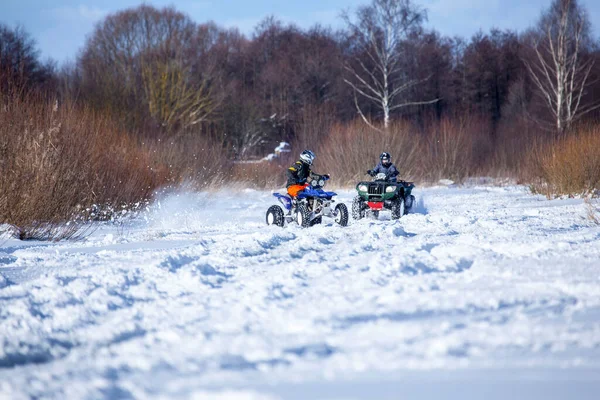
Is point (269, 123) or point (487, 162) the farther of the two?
point (269, 123)

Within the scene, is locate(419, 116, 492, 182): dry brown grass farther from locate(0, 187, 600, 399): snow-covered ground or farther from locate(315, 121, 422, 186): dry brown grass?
locate(0, 187, 600, 399): snow-covered ground

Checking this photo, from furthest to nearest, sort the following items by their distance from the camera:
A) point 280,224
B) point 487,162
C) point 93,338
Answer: point 487,162
point 280,224
point 93,338

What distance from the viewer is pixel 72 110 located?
536 inches

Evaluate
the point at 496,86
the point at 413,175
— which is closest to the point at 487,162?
the point at 413,175

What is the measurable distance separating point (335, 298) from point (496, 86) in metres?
46.3

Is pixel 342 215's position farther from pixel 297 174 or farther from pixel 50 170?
pixel 50 170

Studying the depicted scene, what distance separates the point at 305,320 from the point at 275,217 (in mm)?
7380

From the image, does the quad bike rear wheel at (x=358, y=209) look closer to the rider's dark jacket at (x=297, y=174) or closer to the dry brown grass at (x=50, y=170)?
the rider's dark jacket at (x=297, y=174)

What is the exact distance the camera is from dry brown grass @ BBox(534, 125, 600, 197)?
59.6 ft

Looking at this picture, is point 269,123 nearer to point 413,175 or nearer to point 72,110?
point 413,175

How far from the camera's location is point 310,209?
12023mm

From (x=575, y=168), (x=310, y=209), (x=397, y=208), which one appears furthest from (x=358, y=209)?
(x=575, y=168)

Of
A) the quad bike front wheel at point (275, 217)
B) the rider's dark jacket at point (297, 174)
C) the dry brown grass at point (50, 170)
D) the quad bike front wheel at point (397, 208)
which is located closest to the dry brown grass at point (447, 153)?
the quad bike front wheel at point (397, 208)

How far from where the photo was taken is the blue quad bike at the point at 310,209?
11766 millimetres
